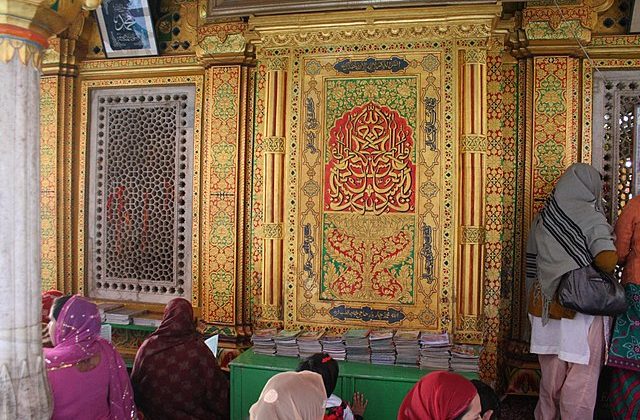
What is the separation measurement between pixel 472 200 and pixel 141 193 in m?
2.97

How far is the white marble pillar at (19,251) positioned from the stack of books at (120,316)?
8.84 feet

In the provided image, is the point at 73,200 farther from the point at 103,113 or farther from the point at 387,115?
the point at 387,115

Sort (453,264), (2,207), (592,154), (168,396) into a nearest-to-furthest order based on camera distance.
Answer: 1. (2,207)
2. (168,396)
3. (453,264)
4. (592,154)

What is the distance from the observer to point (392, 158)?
4.04m

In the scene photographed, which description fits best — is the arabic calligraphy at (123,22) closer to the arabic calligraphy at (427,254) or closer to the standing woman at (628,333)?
the arabic calligraphy at (427,254)

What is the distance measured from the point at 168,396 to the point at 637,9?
13.8 feet

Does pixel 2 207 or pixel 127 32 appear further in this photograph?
pixel 127 32

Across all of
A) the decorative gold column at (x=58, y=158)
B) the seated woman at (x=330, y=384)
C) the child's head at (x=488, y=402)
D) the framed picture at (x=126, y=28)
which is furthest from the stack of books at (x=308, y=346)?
the framed picture at (x=126, y=28)

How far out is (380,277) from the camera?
405 cm

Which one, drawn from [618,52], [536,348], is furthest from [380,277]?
Answer: [618,52]

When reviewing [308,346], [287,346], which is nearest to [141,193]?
[287,346]

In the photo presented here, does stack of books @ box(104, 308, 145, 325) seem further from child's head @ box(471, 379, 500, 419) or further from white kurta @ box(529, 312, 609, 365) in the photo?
white kurta @ box(529, 312, 609, 365)

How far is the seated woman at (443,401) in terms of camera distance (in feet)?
7.27

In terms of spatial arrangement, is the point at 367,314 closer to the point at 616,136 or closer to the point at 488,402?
the point at 488,402
